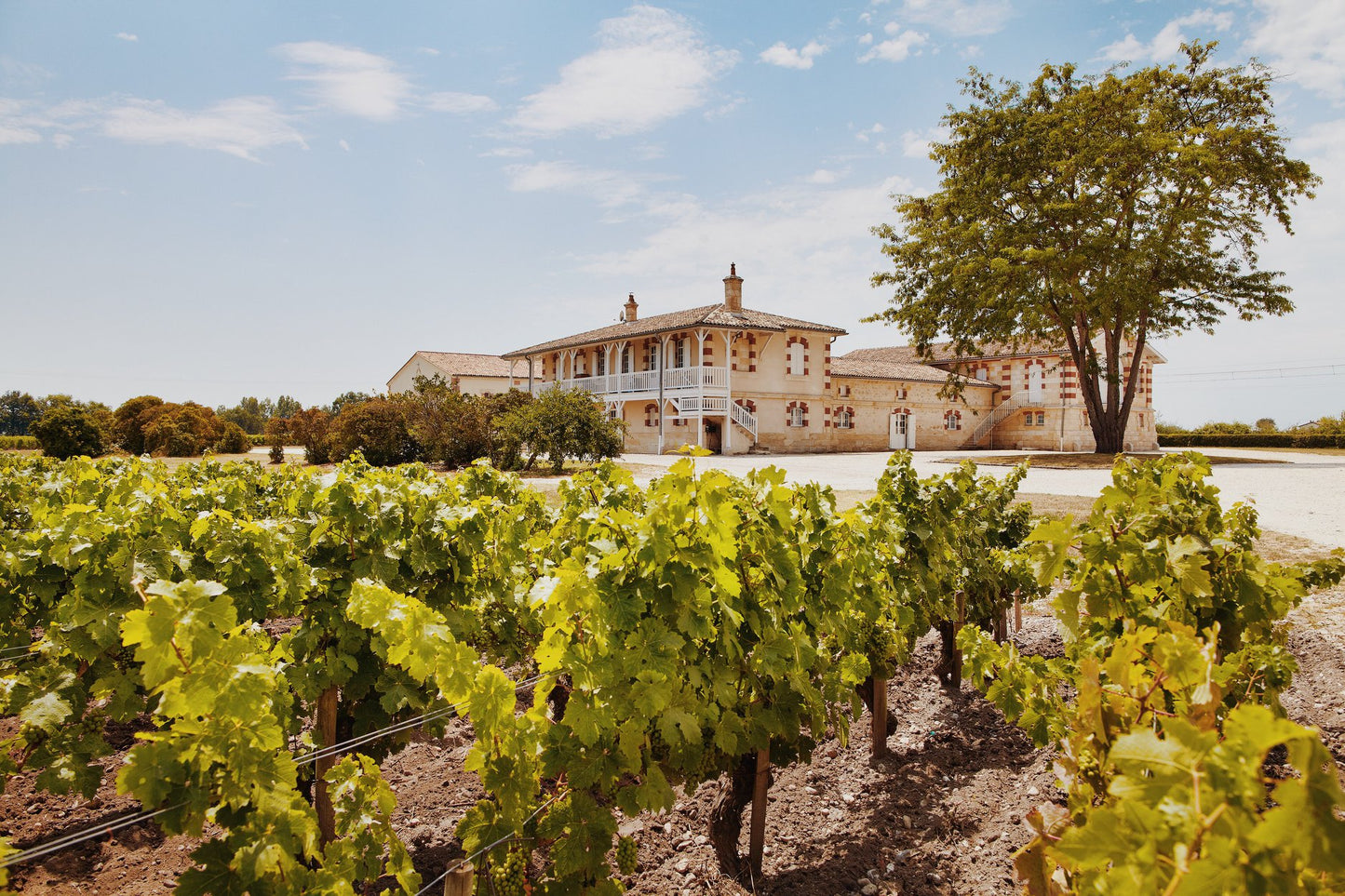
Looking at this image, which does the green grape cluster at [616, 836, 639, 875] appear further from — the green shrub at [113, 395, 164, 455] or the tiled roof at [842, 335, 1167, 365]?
the green shrub at [113, 395, 164, 455]

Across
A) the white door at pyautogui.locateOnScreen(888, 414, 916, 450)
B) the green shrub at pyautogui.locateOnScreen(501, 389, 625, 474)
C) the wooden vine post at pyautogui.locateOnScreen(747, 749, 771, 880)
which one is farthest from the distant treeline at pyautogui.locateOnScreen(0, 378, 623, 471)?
the wooden vine post at pyautogui.locateOnScreen(747, 749, 771, 880)

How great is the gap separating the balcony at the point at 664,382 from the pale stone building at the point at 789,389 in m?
0.05

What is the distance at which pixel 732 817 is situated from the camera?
9.70ft

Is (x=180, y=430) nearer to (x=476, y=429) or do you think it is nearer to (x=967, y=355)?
(x=476, y=429)

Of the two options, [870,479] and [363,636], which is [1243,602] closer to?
[363,636]

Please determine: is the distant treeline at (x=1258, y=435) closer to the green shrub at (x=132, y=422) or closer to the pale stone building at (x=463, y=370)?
the pale stone building at (x=463, y=370)

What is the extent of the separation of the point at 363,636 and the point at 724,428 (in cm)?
2697

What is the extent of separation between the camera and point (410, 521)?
3.68 metres

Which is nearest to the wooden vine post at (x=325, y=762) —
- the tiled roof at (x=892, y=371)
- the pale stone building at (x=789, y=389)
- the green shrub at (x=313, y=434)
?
the pale stone building at (x=789, y=389)

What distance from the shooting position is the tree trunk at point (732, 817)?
2910mm

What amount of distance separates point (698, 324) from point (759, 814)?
26.4 meters

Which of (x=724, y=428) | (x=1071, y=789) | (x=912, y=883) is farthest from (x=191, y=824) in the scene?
(x=724, y=428)

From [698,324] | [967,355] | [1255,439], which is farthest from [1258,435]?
[698,324]

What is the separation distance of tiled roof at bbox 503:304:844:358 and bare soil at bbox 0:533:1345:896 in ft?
82.6
